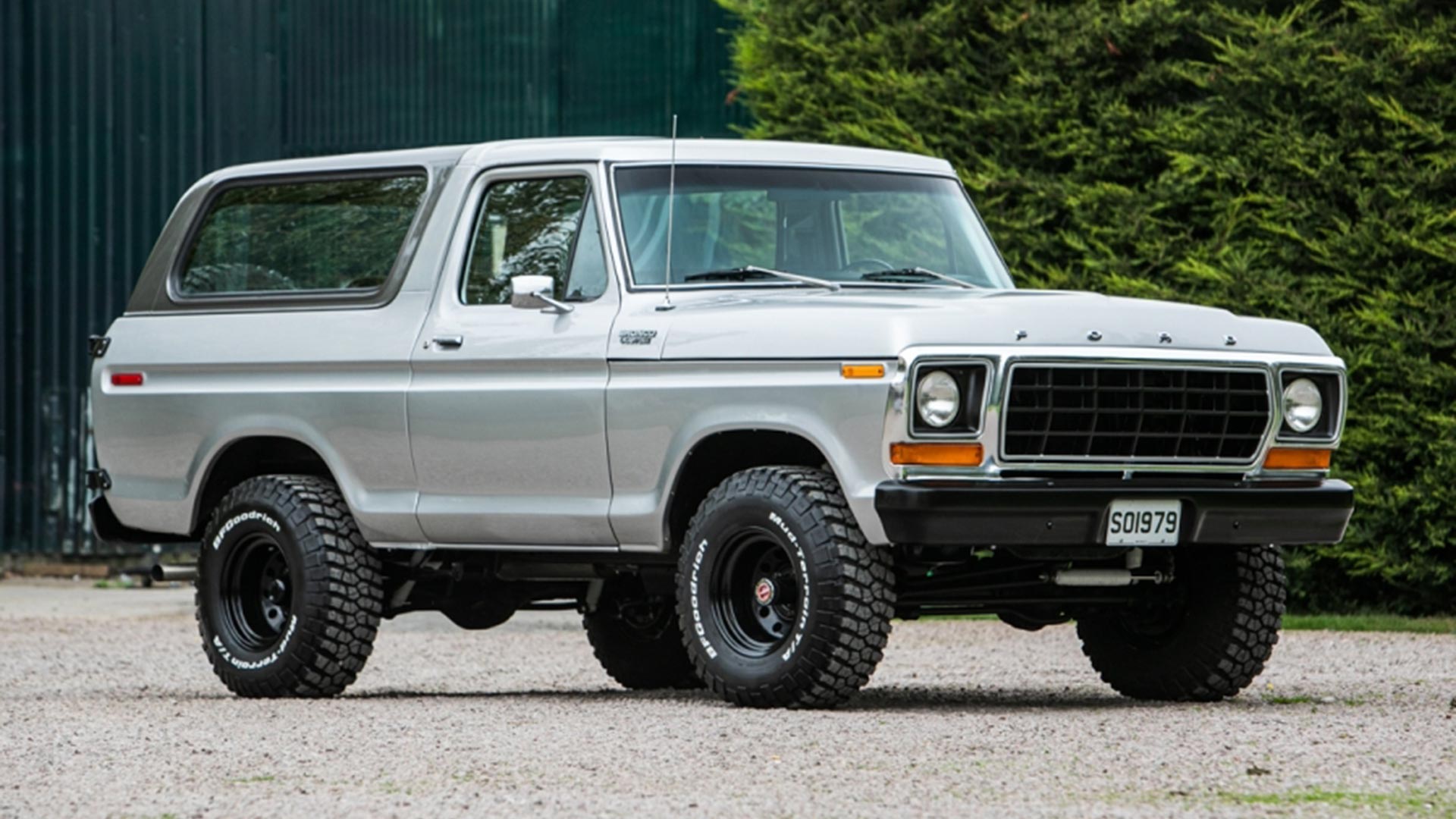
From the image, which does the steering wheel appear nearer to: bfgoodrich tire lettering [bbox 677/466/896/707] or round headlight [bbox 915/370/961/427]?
bfgoodrich tire lettering [bbox 677/466/896/707]

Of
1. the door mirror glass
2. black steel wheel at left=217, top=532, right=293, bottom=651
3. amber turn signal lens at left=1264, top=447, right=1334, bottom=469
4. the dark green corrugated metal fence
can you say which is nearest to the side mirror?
the door mirror glass

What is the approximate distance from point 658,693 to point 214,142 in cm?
921

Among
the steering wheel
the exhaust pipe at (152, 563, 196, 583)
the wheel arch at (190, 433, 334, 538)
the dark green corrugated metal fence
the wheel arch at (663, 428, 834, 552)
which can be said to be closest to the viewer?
the wheel arch at (663, 428, 834, 552)

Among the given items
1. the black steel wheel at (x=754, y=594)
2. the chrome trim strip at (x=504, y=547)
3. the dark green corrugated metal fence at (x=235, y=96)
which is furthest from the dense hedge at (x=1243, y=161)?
the black steel wheel at (x=754, y=594)

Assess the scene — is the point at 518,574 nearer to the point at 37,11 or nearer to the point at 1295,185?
the point at 1295,185

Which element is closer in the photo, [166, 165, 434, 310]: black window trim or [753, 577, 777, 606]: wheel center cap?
[753, 577, 777, 606]: wheel center cap

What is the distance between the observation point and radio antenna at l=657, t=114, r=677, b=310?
8.66 metres

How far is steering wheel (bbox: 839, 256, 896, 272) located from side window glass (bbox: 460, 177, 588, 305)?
99 cm

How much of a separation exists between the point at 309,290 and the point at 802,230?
2.07 m

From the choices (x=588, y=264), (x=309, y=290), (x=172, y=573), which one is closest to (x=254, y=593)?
(x=172, y=573)

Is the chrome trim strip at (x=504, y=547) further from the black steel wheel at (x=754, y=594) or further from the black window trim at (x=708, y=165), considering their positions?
the black window trim at (x=708, y=165)

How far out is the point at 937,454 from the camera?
7.86 meters

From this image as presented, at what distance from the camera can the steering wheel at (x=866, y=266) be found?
9.03 metres

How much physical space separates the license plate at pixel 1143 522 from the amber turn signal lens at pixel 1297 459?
59cm
